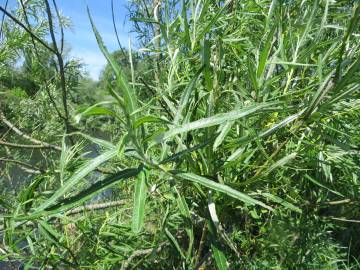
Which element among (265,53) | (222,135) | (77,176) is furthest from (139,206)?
(265,53)

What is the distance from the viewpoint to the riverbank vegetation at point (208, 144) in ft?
1.77

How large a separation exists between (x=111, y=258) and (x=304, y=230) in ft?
2.32

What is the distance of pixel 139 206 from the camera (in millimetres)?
474

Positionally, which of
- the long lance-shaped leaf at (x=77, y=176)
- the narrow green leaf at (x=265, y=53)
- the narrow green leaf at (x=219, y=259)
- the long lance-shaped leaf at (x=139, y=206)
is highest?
the narrow green leaf at (x=265, y=53)

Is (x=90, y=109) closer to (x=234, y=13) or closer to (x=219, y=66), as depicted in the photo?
(x=219, y=66)

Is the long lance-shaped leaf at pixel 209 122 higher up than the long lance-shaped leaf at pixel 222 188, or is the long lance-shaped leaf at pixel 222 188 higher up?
the long lance-shaped leaf at pixel 209 122

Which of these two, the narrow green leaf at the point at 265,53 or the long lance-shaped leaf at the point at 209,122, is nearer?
the long lance-shaped leaf at the point at 209,122

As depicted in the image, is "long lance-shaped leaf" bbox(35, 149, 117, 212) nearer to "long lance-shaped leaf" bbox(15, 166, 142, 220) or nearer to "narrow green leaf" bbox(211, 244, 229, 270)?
"long lance-shaped leaf" bbox(15, 166, 142, 220)

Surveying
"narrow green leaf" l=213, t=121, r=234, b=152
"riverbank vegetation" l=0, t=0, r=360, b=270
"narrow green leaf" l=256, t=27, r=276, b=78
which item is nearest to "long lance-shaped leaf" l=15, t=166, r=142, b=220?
"riverbank vegetation" l=0, t=0, r=360, b=270

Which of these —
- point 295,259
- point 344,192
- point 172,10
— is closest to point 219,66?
point 172,10

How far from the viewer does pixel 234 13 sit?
0.94m

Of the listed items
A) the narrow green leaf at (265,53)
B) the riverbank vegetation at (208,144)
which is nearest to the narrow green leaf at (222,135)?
the riverbank vegetation at (208,144)

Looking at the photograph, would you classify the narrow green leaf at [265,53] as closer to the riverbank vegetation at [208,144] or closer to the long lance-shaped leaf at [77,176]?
the riverbank vegetation at [208,144]

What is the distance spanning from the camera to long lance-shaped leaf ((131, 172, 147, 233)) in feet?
1.49
